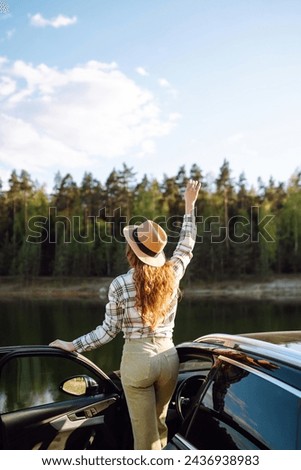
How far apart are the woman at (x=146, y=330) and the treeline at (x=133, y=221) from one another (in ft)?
146

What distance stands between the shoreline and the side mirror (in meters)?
39.2

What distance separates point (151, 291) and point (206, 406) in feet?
1.96

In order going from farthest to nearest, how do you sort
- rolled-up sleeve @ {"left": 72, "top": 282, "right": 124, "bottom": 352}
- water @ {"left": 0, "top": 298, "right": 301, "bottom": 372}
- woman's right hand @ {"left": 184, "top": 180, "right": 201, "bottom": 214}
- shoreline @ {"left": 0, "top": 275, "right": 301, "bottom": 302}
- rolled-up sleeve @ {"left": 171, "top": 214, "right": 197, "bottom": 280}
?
1. shoreline @ {"left": 0, "top": 275, "right": 301, "bottom": 302}
2. water @ {"left": 0, "top": 298, "right": 301, "bottom": 372}
3. woman's right hand @ {"left": 184, "top": 180, "right": 201, "bottom": 214}
4. rolled-up sleeve @ {"left": 171, "top": 214, "right": 197, "bottom": 280}
5. rolled-up sleeve @ {"left": 72, "top": 282, "right": 124, "bottom": 352}

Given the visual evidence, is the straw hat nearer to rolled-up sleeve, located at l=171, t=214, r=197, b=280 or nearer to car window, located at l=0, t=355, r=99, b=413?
rolled-up sleeve, located at l=171, t=214, r=197, b=280

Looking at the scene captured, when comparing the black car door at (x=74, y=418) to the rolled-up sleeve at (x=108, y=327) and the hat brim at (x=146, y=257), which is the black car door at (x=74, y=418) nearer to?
the rolled-up sleeve at (x=108, y=327)

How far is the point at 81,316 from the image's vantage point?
24438 mm

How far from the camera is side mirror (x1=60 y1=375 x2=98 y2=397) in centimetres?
284

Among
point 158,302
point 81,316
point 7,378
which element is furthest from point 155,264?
point 81,316

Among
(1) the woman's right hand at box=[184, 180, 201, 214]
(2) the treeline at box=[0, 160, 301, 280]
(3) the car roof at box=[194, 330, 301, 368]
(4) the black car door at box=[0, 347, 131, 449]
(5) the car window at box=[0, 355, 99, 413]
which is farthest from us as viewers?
(2) the treeline at box=[0, 160, 301, 280]

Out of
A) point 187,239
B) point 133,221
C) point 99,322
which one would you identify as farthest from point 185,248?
point 133,221

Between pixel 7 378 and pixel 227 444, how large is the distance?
10.5 metres

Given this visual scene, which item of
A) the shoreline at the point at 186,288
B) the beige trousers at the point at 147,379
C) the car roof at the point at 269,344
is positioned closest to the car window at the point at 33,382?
the beige trousers at the point at 147,379

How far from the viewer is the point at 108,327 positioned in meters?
2.57

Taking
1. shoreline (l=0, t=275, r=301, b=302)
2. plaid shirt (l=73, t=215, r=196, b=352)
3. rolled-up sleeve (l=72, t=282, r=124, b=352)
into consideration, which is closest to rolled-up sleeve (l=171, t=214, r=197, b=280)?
plaid shirt (l=73, t=215, r=196, b=352)
